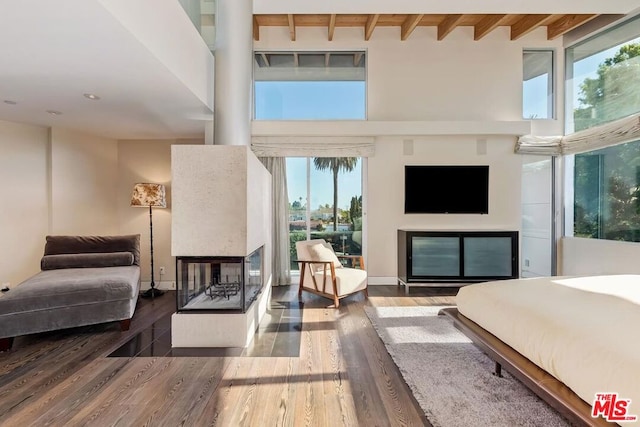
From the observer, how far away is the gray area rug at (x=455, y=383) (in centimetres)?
186

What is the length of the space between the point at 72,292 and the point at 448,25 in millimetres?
5797

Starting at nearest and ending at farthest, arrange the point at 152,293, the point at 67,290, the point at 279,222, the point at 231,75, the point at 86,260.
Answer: the point at 67,290 < the point at 231,75 < the point at 86,260 < the point at 152,293 < the point at 279,222

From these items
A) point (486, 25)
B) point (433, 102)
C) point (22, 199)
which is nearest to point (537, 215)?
point (433, 102)

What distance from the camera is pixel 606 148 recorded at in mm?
4574

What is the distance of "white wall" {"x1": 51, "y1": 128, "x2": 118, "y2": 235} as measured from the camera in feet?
13.9

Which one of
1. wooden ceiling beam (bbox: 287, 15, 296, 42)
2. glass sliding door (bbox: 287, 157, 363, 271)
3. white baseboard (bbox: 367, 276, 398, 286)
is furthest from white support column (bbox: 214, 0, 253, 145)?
white baseboard (bbox: 367, 276, 398, 286)

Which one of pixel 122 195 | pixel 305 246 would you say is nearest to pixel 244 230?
pixel 305 246

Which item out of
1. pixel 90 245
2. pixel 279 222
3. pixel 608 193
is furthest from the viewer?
pixel 279 222

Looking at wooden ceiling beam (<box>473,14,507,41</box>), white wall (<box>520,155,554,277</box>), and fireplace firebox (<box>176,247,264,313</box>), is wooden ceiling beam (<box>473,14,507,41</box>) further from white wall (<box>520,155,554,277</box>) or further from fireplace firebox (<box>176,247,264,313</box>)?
fireplace firebox (<box>176,247,264,313</box>)

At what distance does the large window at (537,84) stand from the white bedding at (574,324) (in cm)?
356

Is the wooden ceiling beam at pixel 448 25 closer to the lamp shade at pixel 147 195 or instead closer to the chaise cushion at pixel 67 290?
the lamp shade at pixel 147 195

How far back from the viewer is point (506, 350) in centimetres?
207

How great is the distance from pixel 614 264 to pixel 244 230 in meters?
4.65

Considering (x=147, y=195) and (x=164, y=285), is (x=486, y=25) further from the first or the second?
(x=164, y=285)
